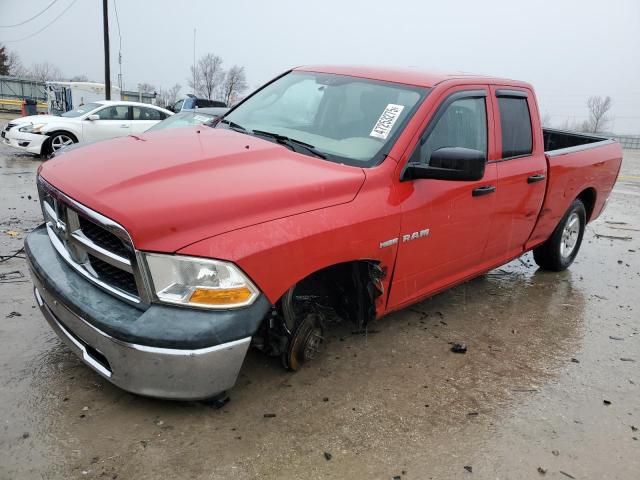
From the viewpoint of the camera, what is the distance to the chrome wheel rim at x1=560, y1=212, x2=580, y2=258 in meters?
5.45

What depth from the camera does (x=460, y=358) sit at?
12.1 ft

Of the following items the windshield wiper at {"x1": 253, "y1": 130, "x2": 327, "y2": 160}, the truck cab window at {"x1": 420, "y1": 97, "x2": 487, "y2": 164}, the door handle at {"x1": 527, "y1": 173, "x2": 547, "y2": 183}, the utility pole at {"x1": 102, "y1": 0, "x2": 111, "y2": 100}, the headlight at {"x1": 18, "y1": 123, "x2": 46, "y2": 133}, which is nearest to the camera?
the windshield wiper at {"x1": 253, "y1": 130, "x2": 327, "y2": 160}


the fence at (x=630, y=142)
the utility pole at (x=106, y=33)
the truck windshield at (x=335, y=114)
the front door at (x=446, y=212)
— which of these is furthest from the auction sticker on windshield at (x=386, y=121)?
the fence at (x=630, y=142)

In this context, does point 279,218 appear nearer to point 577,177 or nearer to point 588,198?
point 577,177

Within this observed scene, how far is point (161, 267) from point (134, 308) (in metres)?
0.28

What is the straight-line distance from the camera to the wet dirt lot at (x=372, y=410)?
2457 millimetres

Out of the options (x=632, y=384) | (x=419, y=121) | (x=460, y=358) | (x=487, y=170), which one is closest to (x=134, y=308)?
(x=419, y=121)

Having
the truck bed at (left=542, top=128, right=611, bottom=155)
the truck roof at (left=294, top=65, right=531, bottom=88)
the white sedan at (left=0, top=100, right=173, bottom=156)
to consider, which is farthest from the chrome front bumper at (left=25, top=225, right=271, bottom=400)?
the white sedan at (left=0, top=100, right=173, bottom=156)

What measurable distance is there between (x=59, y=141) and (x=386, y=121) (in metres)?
10.4

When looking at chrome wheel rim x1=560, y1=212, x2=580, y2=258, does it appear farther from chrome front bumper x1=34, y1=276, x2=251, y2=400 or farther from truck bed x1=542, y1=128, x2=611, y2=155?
chrome front bumper x1=34, y1=276, x2=251, y2=400

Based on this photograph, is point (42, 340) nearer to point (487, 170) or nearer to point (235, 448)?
point (235, 448)

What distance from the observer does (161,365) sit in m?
2.37

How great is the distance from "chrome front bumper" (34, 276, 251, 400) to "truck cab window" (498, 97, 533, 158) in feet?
9.00

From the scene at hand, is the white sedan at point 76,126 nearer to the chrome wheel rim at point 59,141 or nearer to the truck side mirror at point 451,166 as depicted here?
the chrome wheel rim at point 59,141
